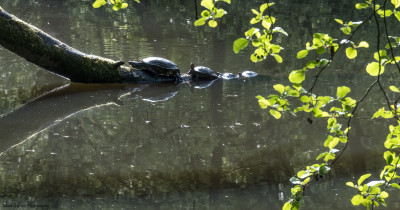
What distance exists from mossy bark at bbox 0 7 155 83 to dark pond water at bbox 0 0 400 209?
7.8 inches

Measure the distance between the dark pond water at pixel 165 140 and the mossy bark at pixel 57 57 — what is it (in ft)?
0.65

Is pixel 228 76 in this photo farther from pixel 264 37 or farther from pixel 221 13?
pixel 221 13

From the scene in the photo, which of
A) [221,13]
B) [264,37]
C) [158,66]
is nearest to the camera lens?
[221,13]

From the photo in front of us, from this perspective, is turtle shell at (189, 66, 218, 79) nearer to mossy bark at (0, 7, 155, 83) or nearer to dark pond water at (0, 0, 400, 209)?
dark pond water at (0, 0, 400, 209)

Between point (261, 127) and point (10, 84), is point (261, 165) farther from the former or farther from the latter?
point (10, 84)

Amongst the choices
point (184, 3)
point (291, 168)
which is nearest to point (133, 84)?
point (291, 168)

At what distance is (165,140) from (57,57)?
3211 mm

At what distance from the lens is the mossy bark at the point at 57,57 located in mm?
8969

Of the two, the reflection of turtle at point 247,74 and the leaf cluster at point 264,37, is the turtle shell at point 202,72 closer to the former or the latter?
the reflection of turtle at point 247,74

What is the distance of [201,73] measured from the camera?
9992mm

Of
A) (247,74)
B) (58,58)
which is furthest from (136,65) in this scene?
(247,74)

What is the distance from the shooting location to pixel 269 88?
31.2 feet

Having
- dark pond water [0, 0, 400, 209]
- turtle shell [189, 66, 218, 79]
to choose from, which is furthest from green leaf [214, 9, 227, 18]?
turtle shell [189, 66, 218, 79]

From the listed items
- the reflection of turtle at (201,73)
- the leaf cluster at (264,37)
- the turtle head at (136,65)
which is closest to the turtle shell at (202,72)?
the reflection of turtle at (201,73)
